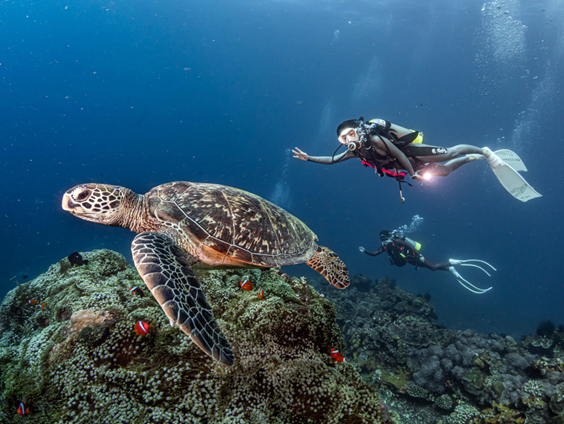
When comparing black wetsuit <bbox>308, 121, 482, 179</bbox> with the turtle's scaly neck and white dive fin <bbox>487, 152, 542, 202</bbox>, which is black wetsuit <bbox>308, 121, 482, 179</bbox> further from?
the turtle's scaly neck

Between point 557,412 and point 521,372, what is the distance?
59.0 inches

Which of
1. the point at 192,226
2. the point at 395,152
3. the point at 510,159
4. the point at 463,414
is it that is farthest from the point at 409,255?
the point at 192,226

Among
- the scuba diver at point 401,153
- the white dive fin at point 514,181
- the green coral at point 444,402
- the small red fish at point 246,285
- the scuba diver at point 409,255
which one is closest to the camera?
the small red fish at point 246,285

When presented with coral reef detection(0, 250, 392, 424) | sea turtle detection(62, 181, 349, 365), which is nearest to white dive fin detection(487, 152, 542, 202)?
sea turtle detection(62, 181, 349, 365)

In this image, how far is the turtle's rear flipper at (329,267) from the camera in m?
3.41

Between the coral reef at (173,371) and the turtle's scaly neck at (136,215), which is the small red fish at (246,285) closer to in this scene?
the coral reef at (173,371)

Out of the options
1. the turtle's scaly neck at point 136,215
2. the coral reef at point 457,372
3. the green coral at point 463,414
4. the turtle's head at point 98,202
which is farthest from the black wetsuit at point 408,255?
the turtle's head at point 98,202

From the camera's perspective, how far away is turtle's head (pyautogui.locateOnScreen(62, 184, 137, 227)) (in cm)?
249

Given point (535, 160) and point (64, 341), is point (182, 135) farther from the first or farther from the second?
point (535, 160)

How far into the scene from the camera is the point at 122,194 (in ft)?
9.03

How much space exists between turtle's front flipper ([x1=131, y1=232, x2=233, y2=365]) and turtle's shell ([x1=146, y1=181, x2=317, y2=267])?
0.36 m

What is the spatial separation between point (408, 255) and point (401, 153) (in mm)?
7591

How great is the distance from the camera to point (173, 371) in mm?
1683

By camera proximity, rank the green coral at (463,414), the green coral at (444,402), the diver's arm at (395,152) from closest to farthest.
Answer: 1. the diver's arm at (395,152)
2. the green coral at (463,414)
3. the green coral at (444,402)
